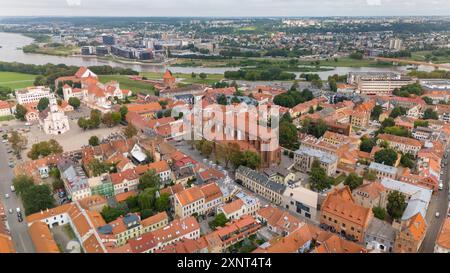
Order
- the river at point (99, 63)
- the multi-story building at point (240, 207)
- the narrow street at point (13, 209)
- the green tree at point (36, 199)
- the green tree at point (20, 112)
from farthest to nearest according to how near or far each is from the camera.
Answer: the river at point (99, 63) → the green tree at point (20, 112) → the green tree at point (36, 199) → the multi-story building at point (240, 207) → the narrow street at point (13, 209)

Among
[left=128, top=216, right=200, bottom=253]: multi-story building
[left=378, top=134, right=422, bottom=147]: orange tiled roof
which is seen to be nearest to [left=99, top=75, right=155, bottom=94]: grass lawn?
[left=378, top=134, right=422, bottom=147]: orange tiled roof

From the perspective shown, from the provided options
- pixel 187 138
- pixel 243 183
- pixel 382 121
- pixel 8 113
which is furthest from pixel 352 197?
pixel 8 113

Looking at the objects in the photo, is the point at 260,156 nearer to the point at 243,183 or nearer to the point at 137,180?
the point at 243,183

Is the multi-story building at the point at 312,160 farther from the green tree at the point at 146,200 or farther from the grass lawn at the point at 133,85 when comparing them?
the grass lawn at the point at 133,85

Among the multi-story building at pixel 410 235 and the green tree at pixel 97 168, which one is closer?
the multi-story building at pixel 410 235

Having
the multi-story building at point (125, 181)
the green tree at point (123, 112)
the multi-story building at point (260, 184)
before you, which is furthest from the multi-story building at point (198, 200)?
the green tree at point (123, 112)

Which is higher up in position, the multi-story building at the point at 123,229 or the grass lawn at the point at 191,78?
the grass lawn at the point at 191,78
